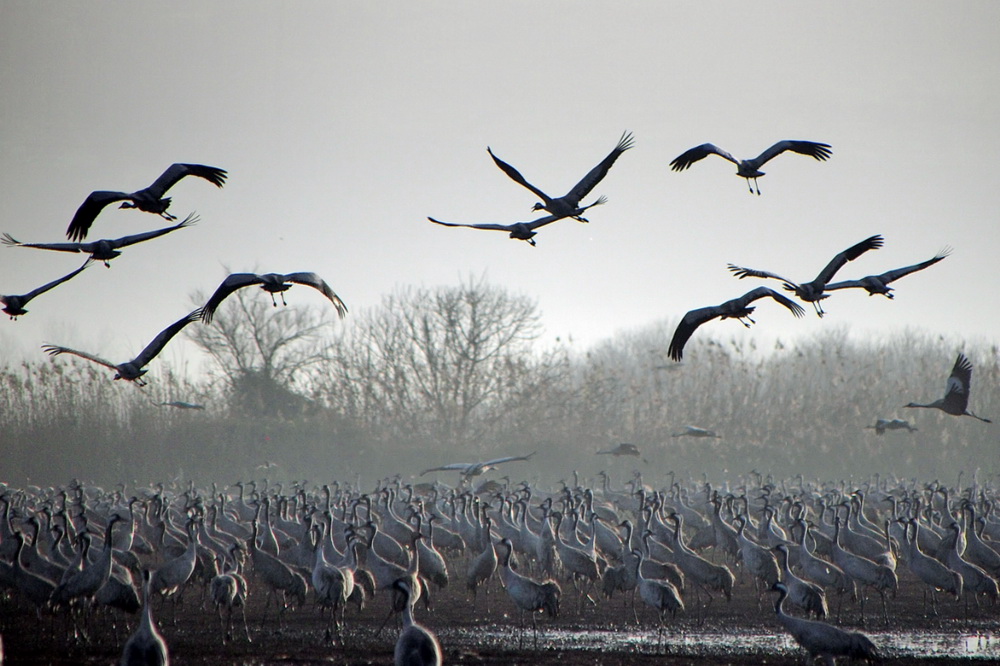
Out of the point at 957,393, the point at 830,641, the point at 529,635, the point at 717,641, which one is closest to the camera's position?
the point at 830,641

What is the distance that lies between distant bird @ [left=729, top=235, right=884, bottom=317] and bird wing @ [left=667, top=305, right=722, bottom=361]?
0.53 metres

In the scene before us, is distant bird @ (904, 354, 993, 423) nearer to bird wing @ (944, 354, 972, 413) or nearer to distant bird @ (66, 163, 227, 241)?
bird wing @ (944, 354, 972, 413)

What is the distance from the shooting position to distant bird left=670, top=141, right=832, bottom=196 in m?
10.8

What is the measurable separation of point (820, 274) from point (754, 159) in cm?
158

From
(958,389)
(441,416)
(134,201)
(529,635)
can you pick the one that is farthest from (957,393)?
(441,416)

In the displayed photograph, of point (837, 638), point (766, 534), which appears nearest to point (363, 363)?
point (766, 534)

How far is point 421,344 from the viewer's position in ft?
127

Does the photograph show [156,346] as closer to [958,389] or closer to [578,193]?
[578,193]

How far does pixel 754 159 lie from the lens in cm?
1089

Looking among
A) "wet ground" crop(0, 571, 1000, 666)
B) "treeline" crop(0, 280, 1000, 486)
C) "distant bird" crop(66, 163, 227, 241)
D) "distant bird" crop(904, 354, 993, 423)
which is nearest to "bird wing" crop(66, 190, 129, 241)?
"distant bird" crop(66, 163, 227, 241)

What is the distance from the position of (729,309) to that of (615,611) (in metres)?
4.72

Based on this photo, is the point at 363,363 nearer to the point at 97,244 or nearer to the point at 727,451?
the point at 727,451

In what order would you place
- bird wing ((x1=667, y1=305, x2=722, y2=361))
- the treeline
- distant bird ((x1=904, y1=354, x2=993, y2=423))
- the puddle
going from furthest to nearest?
the treeline, distant bird ((x1=904, y1=354, x2=993, y2=423)), bird wing ((x1=667, y1=305, x2=722, y2=361)), the puddle

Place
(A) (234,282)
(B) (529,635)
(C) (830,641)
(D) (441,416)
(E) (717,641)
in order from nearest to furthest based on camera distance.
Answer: (C) (830,641) → (A) (234,282) → (E) (717,641) → (B) (529,635) → (D) (441,416)
